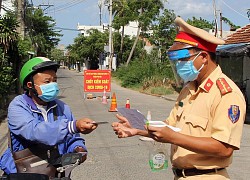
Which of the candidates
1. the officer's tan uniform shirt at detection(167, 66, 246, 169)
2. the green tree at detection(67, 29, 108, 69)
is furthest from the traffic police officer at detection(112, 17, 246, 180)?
the green tree at detection(67, 29, 108, 69)

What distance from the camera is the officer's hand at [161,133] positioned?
2.12 m

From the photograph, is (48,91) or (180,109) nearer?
(180,109)

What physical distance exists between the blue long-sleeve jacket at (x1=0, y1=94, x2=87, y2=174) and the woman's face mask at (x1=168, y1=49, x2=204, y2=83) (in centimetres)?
79

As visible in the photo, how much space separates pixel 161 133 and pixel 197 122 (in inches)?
14.8

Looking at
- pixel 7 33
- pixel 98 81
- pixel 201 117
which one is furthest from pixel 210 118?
pixel 98 81

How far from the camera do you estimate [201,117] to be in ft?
7.89

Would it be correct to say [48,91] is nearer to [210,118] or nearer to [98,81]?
[210,118]

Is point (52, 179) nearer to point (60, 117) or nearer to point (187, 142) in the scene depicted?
point (60, 117)

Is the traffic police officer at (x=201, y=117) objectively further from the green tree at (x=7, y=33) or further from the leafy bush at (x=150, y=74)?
the leafy bush at (x=150, y=74)

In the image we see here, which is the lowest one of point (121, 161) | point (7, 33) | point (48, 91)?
point (121, 161)

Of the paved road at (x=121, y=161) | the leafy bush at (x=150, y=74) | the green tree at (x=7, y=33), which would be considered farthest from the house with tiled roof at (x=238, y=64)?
the green tree at (x=7, y=33)

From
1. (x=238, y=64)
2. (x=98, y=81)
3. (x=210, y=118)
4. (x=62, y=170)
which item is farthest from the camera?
(x=98, y=81)

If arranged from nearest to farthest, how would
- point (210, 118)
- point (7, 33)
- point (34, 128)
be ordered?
point (210, 118), point (34, 128), point (7, 33)

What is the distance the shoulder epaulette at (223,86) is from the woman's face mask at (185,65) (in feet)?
0.51
